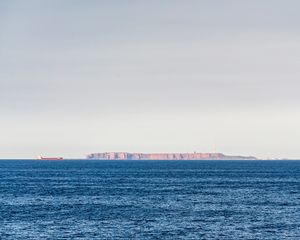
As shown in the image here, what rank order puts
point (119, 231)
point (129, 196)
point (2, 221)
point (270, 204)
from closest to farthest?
point (119, 231) < point (2, 221) < point (270, 204) < point (129, 196)

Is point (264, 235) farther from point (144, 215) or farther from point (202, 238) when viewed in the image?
point (144, 215)

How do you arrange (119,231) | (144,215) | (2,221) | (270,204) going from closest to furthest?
(119,231), (2,221), (144,215), (270,204)

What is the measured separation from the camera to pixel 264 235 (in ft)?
242

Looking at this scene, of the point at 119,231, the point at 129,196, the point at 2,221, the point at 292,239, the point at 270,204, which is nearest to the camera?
the point at 292,239

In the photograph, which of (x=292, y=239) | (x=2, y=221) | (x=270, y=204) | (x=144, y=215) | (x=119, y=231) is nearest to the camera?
(x=292, y=239)

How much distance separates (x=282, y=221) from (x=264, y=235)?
12.9m

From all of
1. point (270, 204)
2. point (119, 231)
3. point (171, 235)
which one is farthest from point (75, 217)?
point (270, 204)

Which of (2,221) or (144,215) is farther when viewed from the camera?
(144,215)

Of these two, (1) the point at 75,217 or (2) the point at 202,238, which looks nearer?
(2) the point at 202,238

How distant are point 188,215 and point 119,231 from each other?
58.7 ft

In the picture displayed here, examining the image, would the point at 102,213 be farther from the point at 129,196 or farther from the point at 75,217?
the point at 129,196

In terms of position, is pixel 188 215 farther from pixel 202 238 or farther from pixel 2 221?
pixel 2 221

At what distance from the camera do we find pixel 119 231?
76.3 m

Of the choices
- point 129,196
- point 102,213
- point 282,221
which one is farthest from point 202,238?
point 129,196
